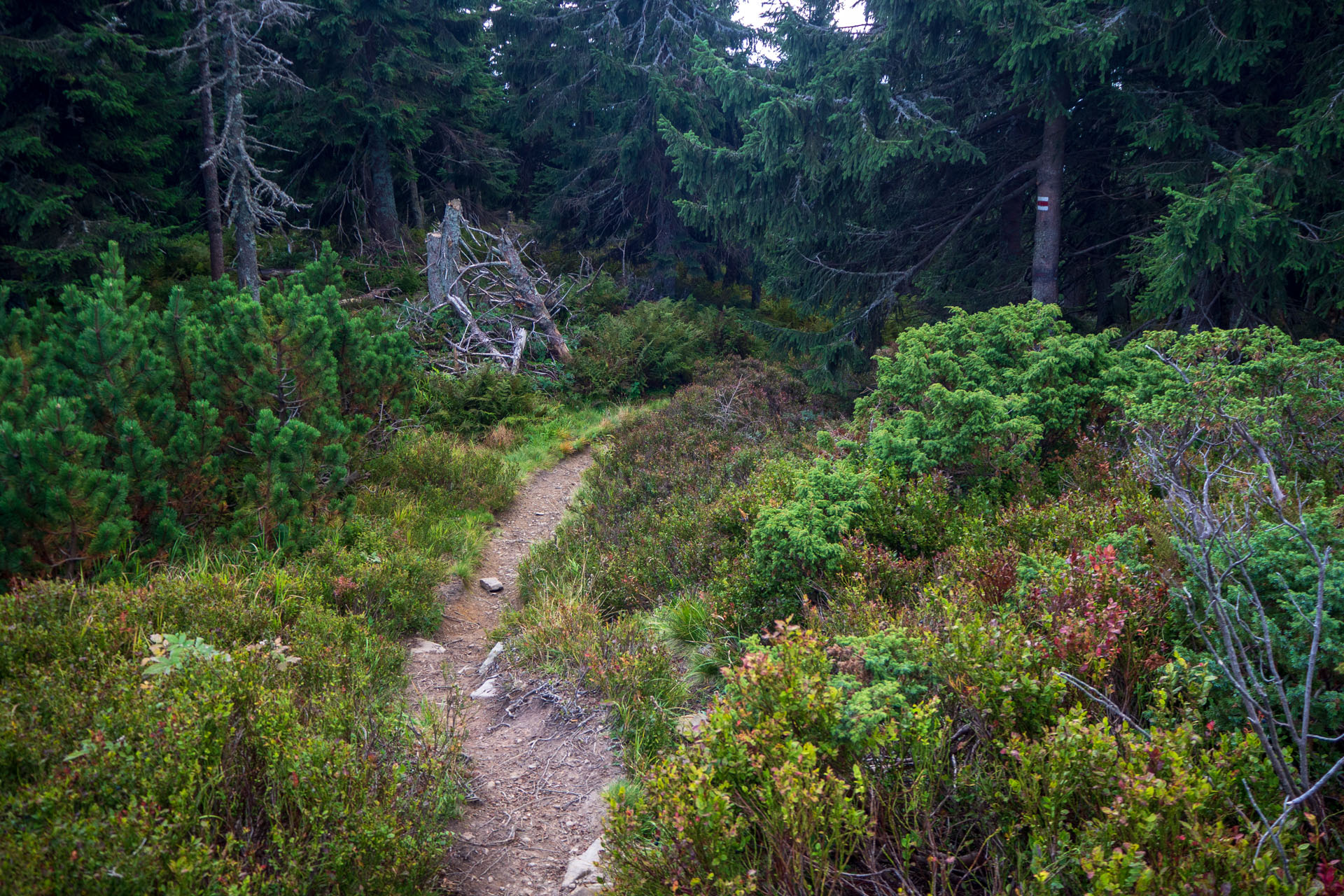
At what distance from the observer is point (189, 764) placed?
2822 millimetres

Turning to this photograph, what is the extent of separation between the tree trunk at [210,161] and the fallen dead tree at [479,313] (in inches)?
165

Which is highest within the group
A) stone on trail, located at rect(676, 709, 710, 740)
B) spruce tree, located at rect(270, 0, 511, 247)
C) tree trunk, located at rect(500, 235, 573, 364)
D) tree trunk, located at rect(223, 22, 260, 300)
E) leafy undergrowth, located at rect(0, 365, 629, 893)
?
spruce tree, located at rect(270, 0, 511, 247)

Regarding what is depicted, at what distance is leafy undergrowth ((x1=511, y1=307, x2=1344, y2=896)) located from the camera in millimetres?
2451

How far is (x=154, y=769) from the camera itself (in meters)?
2.79

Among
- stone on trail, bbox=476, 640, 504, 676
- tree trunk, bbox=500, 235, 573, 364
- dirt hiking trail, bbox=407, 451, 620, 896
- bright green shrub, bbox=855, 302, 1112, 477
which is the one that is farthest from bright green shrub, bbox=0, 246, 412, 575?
tree trunk, bbox=500, 235, 573, 364

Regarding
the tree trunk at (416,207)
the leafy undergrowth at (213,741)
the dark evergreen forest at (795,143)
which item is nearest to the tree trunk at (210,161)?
the dark evergreen forest at (795,143)

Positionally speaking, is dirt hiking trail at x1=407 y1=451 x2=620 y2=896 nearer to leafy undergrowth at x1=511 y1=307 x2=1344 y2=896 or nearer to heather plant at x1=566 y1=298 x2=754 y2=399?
leafy undergrowth at x1=511 y1=307 x2=1344 y2=896

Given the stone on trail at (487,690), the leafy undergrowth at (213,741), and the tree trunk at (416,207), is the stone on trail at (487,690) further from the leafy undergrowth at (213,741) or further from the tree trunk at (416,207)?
the tree trunk at (416,207)

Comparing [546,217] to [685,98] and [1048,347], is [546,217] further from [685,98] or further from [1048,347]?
[1048,347]

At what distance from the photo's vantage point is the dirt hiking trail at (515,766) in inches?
138

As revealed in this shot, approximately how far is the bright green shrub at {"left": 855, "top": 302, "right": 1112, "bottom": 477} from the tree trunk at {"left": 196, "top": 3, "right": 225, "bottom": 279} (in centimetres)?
1322

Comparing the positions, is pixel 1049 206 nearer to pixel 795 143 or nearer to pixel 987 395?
pixel 795 143

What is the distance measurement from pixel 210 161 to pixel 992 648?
15.4 metres

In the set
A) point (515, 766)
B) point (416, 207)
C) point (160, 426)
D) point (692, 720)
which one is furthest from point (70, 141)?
point (692, 720)
